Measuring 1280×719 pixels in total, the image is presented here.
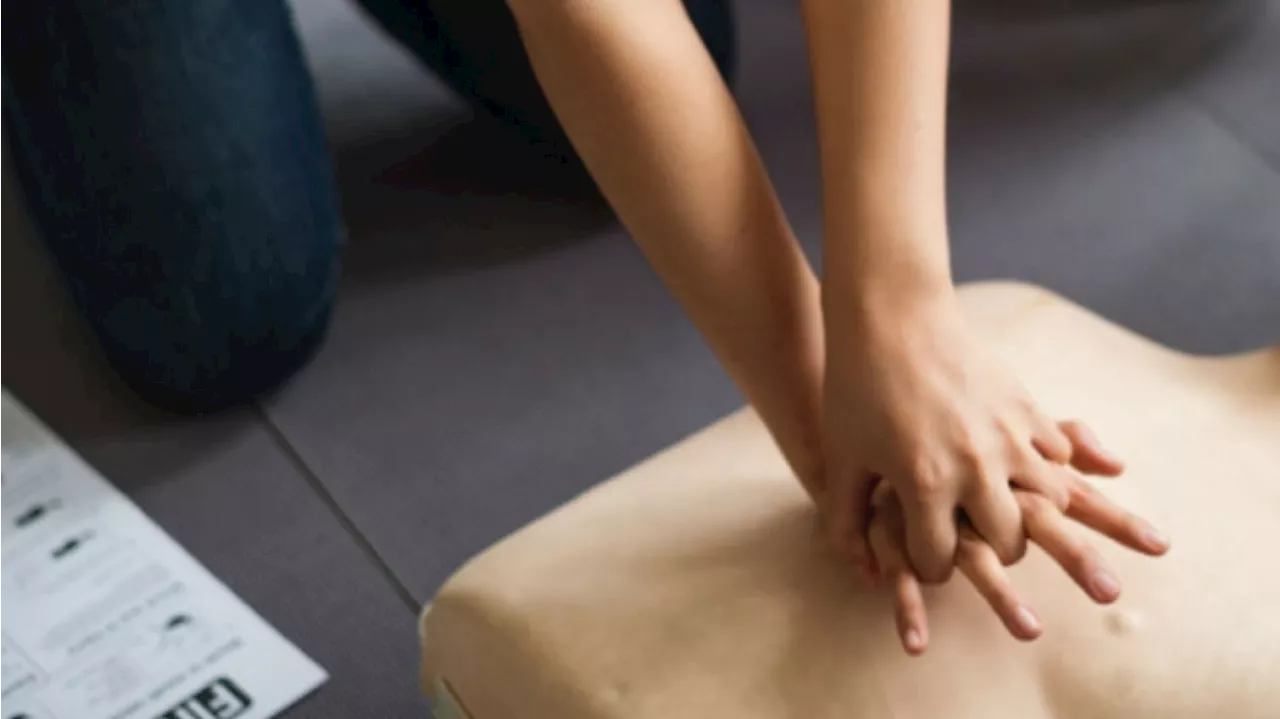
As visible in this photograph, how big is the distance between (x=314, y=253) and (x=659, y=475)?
497mm

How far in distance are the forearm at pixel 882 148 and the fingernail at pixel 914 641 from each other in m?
0.14

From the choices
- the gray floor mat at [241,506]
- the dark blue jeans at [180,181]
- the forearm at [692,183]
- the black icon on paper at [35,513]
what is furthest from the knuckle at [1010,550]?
the black icon on paper at [35,513]

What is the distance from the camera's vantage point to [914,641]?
0.51 m

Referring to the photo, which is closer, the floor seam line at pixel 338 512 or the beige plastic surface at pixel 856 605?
the beige plastic surface at pixel 856 605

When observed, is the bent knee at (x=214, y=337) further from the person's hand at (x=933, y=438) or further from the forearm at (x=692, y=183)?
the person's hand at (x=933, y=438)

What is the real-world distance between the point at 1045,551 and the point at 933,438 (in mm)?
72

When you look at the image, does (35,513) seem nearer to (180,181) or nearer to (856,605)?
(180,181)

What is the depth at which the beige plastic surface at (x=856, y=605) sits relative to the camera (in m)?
0.51

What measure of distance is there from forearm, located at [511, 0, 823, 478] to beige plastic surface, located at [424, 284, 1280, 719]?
0.07 meters

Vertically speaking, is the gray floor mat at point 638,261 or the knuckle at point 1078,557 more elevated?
the knuckle at point 1078,557

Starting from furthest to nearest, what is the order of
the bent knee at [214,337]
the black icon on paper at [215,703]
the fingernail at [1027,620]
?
the bent knee at [214,337]
the black icon on paper at [215,703]
the fingernail at [1027,620]

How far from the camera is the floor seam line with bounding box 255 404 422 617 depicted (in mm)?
938

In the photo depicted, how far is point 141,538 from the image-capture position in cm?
97

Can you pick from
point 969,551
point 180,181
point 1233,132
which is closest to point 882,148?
point 969,551
